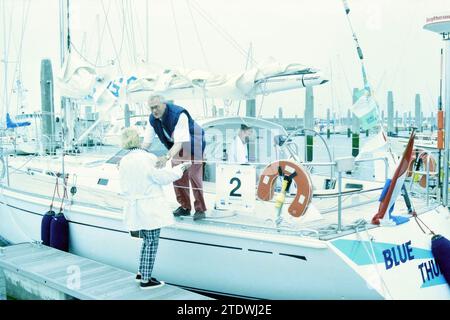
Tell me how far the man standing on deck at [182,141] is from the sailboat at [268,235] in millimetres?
215

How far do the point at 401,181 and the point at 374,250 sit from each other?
741mm

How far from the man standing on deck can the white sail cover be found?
69.2 inches

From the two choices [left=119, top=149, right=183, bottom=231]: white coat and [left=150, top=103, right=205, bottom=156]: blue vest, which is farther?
[left=150, top=103, right=205, bottom=156]: blue vest

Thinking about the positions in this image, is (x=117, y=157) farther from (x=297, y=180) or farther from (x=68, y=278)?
(x=297, y=180)

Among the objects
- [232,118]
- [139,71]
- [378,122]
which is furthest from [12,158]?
[378,122]

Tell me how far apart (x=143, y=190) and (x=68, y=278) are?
1.51 metres

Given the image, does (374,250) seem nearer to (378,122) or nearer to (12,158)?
(378,122)

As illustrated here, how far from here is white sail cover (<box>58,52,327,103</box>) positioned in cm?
687

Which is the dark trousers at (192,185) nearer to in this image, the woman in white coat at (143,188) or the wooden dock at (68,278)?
the woman in white coat at (143,188)

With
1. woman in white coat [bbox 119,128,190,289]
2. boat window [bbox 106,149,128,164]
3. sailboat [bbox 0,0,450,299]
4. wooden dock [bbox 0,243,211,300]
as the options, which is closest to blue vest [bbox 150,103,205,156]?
sailboat [bbox 0,0,450,299]

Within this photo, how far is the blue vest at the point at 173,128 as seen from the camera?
5.34m

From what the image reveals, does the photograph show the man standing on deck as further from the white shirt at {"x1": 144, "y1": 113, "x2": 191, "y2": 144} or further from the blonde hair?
the blonde hair

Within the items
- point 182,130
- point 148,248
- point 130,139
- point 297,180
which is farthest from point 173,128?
point 297,180

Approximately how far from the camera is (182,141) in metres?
5.23
